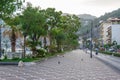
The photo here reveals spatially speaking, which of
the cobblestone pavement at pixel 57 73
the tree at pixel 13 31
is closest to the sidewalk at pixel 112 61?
the cobblestone pavement at pixel 57 73

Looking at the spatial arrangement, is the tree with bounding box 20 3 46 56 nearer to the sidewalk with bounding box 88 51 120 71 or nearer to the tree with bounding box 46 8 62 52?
the sidewalk with bounding box 88 51 120 71

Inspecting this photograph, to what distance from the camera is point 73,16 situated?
9412 centimetres

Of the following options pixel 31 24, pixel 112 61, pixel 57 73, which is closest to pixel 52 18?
pixel 31 24

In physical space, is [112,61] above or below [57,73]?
below

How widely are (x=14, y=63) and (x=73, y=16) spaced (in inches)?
2370

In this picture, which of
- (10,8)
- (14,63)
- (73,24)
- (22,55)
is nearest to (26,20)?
(22,55)

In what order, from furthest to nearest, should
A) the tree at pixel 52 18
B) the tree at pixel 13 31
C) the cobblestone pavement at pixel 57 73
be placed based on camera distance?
1. the tree at pixel 52 18
2. the tree at pixel 13 31
3. the cobblestone pavement at pixel 57 73

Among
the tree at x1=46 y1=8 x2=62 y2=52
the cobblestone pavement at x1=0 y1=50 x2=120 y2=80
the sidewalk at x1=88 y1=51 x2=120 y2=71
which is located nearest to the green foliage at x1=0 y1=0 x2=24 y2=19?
the cobblestone pavement at x1=0 y1=50 x2=120 y2=80

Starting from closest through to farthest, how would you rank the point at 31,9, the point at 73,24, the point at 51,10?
the point at 31,9 → the point at 51,10 → the point at 73,24

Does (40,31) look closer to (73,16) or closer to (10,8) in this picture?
(10,8)

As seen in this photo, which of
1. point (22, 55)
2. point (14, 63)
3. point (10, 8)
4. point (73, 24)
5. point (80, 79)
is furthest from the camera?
point (73, 24)

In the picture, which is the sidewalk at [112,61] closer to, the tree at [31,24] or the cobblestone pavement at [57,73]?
the cobblestone pavement at [57,73]

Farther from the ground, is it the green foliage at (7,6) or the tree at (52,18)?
the tree at (52,18)

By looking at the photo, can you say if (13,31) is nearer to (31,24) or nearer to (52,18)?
(31,24)
